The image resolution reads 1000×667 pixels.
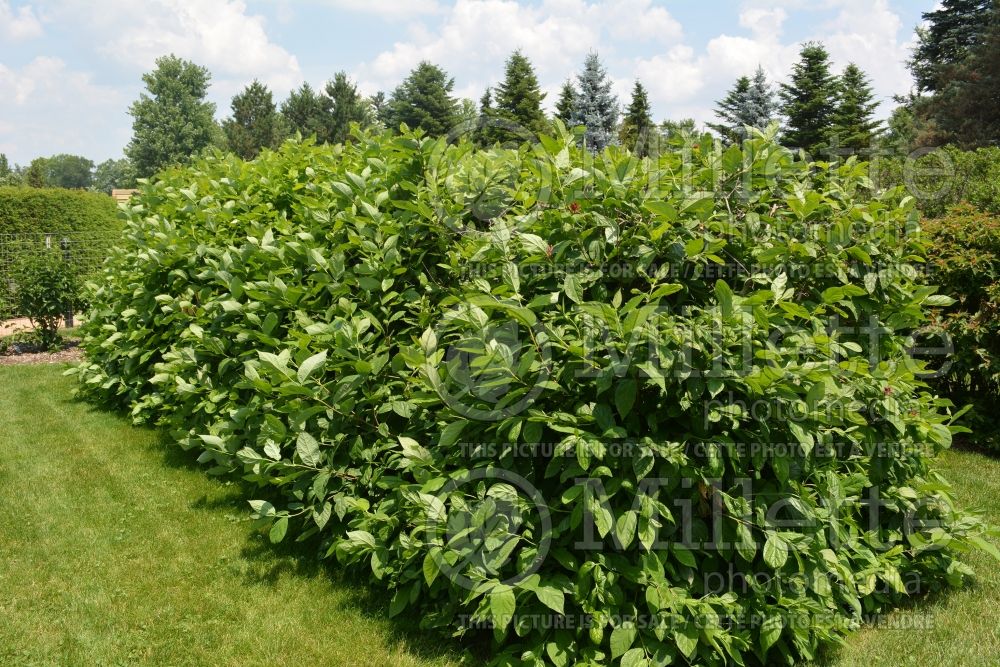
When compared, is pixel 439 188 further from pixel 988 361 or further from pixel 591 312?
pixel 988 361

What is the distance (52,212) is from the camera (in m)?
17.0

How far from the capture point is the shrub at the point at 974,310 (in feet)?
19.3

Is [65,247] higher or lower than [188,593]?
higher

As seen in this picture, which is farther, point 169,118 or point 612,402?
point 169,118

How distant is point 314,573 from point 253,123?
2639 inches

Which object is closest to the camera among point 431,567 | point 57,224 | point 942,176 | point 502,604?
point 502,604

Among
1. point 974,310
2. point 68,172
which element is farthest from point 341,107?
point 68,172

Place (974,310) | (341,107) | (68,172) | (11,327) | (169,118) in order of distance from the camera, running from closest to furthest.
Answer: (974,310)
(11,327)
(341,107)
(169,118)
(68,172)

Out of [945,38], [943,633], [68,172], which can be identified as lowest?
[943,633]

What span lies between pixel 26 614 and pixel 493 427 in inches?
95.8

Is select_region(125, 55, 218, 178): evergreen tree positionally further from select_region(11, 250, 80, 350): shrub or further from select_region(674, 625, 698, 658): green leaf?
select_region(674, 625, 698, 658): green leaf

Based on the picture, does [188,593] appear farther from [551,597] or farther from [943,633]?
[943,633]

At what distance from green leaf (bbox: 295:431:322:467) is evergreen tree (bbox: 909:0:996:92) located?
1467 inches

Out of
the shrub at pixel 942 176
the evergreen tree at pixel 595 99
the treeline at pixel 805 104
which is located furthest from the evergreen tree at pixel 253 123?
the shrub at pixel 942 176
